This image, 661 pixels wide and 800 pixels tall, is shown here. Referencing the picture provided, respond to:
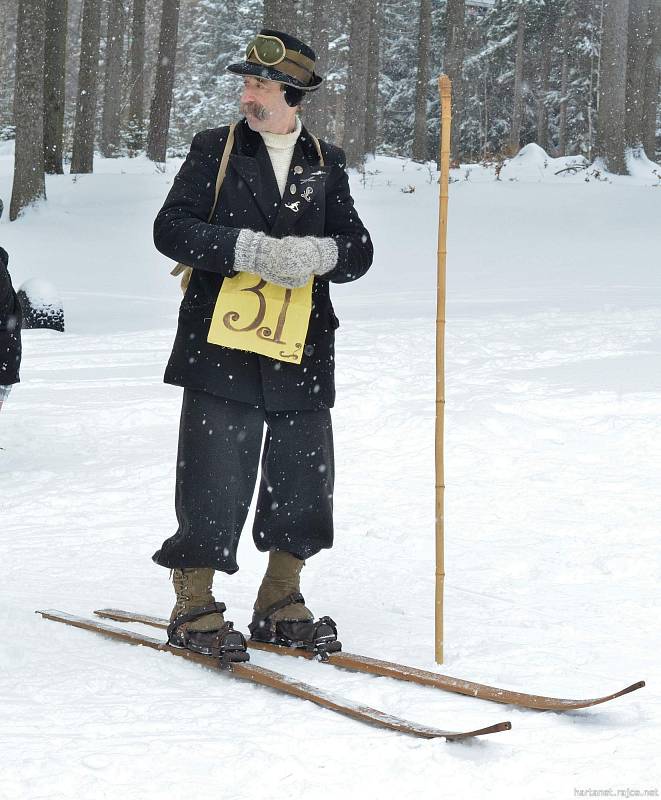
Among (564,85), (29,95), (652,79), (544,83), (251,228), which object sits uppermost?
(544,83)

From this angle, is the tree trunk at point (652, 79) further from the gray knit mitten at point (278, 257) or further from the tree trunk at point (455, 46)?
the gray knit mitten at point (278, 257)

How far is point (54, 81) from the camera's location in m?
20.4

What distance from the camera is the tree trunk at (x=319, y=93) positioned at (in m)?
20.4

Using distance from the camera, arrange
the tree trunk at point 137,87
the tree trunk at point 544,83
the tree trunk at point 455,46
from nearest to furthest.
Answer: the tree trunk at point 455,46 → the tree trunk at point 137,87 → the tree trunk at point 544,83

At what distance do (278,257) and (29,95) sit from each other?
14978 mm

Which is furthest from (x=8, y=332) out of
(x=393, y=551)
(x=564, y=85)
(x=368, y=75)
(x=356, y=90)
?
(x=564, y=85)

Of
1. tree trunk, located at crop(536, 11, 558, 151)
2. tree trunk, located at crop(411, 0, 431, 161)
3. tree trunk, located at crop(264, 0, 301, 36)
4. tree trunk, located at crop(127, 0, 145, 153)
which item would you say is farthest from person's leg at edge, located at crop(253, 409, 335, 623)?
tree trunk, located at crop(536, 11, 558, 151)

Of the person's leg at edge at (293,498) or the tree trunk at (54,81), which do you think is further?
the tree trunk at (54,81)

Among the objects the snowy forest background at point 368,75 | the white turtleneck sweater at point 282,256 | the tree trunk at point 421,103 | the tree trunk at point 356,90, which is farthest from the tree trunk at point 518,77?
the white turtleneck sweater at point 282,256

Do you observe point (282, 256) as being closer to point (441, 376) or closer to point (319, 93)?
point (441, 376)

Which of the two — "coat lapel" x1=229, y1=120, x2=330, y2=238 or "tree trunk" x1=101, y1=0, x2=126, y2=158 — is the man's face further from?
"tree trunk" x1=101, y1=0, x2=126, y2=158

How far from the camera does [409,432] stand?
25.8 ft

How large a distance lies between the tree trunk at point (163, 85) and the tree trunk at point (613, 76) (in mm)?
8303

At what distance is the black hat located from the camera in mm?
3834
